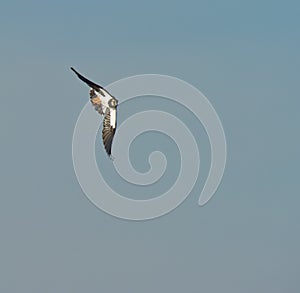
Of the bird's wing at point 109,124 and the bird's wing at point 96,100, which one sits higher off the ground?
the bird's wing at point 96,100

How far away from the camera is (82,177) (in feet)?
20.1

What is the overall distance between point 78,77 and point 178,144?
640 millimetres

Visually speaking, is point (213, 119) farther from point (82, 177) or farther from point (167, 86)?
point (82, 177)

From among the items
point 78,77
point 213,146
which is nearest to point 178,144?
point 213,146

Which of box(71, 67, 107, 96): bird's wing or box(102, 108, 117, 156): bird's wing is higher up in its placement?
box(71, 67, 107, 96): bird's wing

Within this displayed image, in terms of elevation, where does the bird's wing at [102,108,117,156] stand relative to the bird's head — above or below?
below

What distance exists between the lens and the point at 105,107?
6.14m

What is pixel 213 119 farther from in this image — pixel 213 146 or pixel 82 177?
pixel 82 177

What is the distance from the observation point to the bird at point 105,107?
6.09m

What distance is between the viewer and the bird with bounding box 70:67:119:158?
6.09 m

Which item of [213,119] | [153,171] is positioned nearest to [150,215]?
[153,171]

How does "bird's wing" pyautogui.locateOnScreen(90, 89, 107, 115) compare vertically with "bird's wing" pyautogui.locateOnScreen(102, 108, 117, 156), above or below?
above

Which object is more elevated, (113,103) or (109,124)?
(113,103)

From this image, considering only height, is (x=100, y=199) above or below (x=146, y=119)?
below
